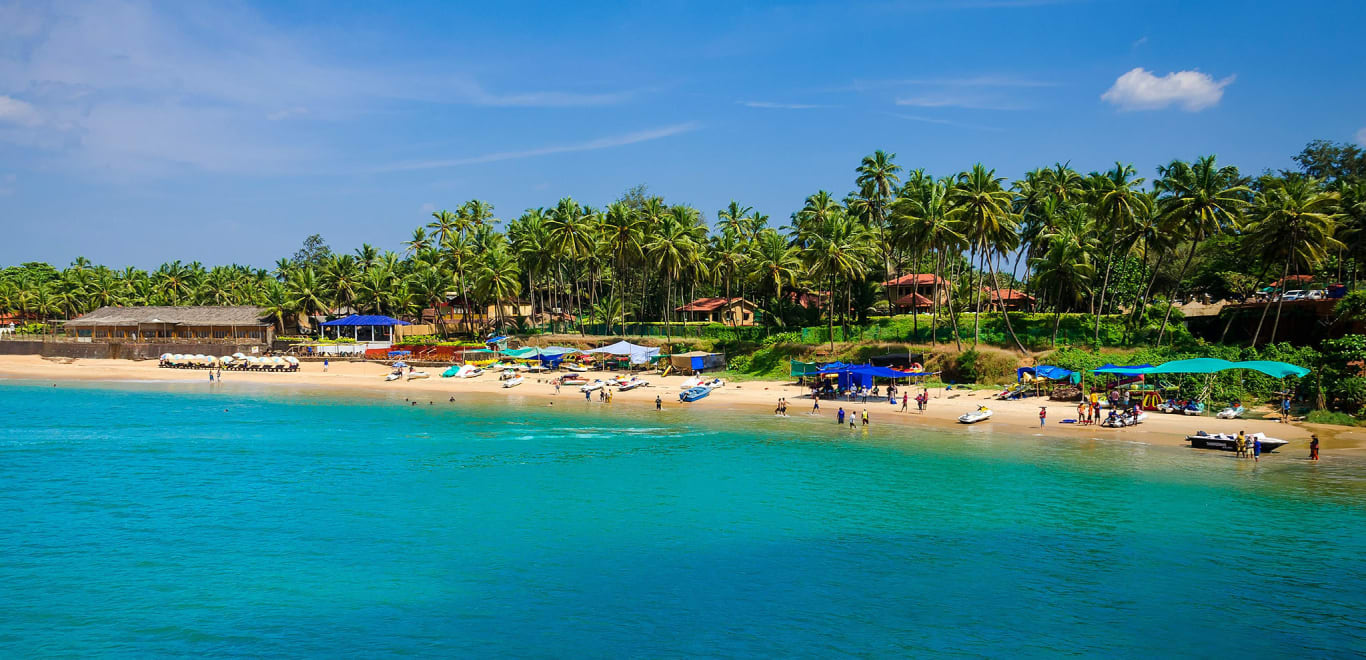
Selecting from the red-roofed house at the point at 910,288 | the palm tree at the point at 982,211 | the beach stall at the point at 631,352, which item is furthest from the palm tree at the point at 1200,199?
the beach stall at the point at 631,352

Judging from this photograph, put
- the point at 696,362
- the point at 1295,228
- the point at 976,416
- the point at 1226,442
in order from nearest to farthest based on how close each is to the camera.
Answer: the point at 1226,442 < the point at 976,416 < the point at 1295,228 < the point at 696,362

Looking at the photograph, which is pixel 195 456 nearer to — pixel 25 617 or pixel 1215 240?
pixel 25 617

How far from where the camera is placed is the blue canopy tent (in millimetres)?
97188

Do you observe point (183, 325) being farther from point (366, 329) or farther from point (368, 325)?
point (368, 325)

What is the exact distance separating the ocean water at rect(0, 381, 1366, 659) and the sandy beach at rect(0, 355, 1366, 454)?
3830 mm

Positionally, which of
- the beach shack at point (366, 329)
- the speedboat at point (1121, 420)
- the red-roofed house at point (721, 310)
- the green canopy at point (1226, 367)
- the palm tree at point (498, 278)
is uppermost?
the palm tree at point (498, 278)

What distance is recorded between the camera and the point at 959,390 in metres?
61.2

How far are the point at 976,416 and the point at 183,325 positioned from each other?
93.2 meters

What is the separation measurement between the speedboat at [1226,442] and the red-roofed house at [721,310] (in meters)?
59.1

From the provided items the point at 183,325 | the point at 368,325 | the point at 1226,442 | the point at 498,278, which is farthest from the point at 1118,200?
the point at 183,325

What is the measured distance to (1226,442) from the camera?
40188mm

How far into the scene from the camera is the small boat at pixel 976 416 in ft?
166

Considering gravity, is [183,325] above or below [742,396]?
above

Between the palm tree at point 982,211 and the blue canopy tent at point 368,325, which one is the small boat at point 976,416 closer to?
Result: the palm tree at point 982,211
